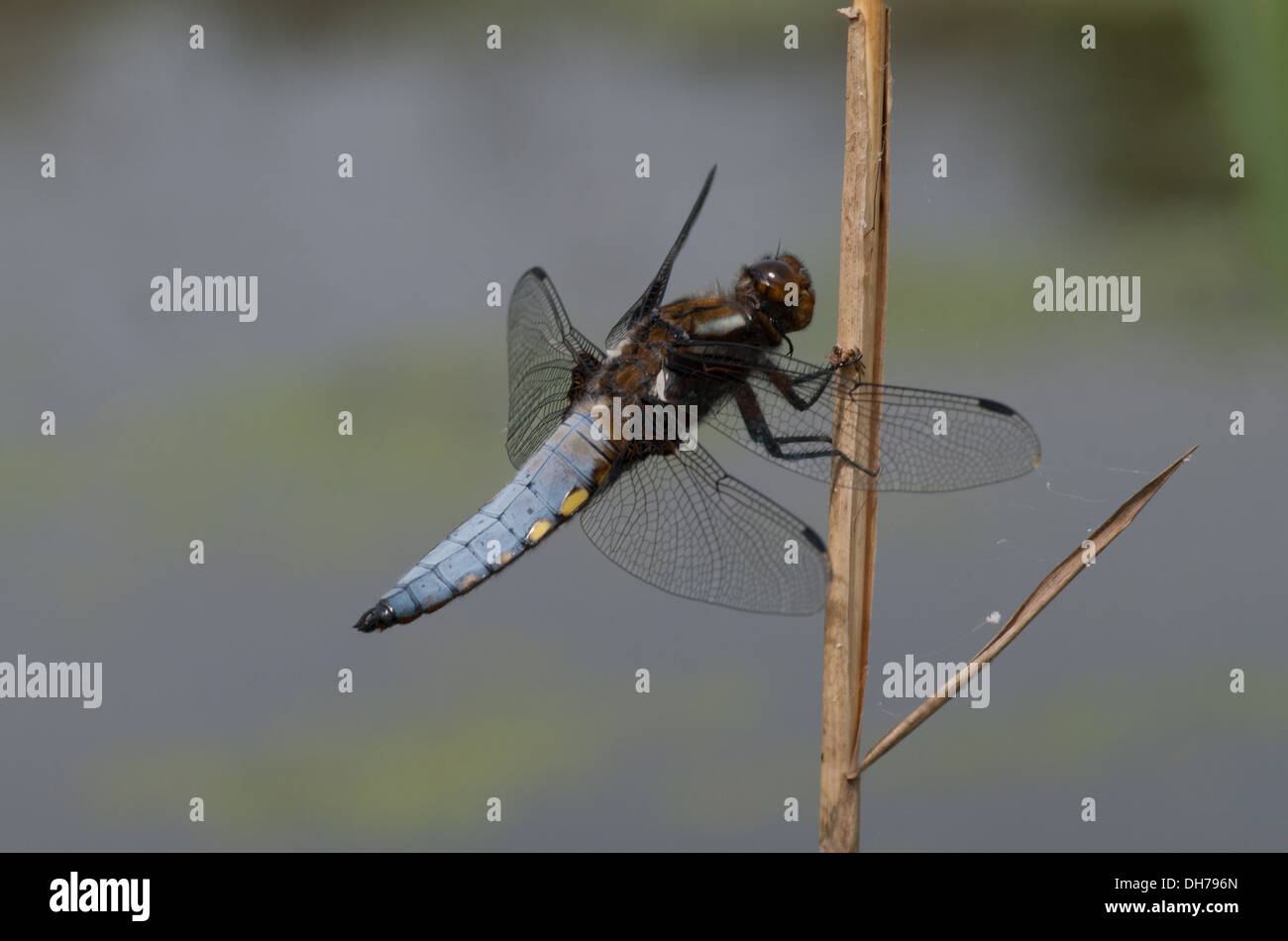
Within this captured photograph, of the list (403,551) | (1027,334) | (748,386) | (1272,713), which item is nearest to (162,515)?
(403,551)

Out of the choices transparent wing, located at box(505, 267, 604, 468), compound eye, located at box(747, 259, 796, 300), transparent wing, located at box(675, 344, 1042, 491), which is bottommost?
transparent wing, located at box(675, 344, 1042, 491)

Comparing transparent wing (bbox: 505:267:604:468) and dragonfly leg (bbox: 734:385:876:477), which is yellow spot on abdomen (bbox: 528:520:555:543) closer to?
transparent wing (bbox: 505:267:604:468)

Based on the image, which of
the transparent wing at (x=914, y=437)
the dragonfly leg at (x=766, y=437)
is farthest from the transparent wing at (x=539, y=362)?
the transparent wing at (x=914, y=437)

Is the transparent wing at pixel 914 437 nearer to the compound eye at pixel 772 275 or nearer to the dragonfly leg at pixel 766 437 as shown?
the dragonfly leg at pixel 766 437

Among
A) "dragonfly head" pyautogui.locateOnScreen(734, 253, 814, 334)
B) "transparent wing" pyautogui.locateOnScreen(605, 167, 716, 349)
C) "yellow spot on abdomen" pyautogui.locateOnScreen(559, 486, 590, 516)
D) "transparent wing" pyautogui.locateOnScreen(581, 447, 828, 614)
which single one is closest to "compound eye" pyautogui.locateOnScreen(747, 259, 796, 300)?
"dragonfly head" pyautogui.locateOnScreen(734, 253, 814, 334)

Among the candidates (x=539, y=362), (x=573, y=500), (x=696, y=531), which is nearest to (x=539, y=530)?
(x=573, y=500)

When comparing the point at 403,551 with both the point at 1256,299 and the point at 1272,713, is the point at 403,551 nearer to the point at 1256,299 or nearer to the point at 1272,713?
the point at 1272,713

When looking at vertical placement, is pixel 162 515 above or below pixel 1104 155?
below
